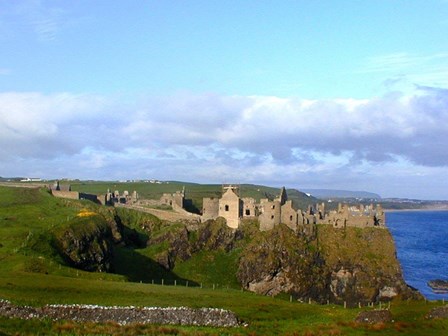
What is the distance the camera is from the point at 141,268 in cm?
10494

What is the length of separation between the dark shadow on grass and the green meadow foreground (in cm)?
20

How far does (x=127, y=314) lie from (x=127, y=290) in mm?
12476

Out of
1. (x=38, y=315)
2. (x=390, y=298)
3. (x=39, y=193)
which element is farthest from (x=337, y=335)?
(x=39, y=193)

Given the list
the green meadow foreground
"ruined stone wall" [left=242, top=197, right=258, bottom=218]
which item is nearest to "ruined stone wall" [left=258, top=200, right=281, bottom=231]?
"ruined stone wall" [left=242, top=197, right=258, bottom=218]

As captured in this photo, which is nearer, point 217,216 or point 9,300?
point 9,300

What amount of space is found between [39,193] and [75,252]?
52360 mm

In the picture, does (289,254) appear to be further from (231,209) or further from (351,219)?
(231,209)

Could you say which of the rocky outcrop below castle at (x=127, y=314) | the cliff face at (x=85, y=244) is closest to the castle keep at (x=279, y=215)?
the cliff face at (x=85, y=244)

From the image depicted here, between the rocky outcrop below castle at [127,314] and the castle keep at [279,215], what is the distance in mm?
69868

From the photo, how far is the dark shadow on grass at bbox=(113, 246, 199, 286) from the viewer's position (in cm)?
10014

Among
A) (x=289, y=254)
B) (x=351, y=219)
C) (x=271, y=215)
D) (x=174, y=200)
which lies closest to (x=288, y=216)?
(x=271, y=215)

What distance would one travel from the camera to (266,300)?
63906mm

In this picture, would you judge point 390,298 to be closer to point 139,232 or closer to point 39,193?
point 139,232

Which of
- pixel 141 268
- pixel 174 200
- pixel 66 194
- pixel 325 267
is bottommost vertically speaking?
pixel 141 268
